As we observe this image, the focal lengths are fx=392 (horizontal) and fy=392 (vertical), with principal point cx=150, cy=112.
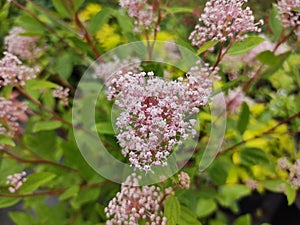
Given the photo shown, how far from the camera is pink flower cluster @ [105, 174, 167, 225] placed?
0.66m

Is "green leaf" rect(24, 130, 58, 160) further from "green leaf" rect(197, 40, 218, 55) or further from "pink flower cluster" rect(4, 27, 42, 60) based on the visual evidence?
"green leaf" rect(197, 40, 218, 55)

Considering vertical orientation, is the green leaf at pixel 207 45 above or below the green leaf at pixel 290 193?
above

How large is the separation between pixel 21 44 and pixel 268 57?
2.12ft

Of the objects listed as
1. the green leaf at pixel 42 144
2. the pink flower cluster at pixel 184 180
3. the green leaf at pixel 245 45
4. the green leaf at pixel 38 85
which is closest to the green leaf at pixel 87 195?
the green leaf at pixel 42 144

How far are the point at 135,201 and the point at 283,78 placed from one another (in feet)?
2.75

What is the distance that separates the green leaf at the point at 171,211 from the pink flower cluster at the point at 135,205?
0.04ft

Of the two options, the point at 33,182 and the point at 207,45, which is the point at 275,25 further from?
the point at 33,182

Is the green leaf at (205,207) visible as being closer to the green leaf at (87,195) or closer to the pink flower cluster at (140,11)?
the green leaf at (87,195)

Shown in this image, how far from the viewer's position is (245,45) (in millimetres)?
739

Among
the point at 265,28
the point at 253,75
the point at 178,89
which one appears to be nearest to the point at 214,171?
the point at 253,75

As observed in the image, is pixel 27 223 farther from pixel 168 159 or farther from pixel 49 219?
pixel 168 159

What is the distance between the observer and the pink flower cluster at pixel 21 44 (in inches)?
41.4

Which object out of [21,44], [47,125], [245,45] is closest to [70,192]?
[47,125]

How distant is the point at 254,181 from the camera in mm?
1204
